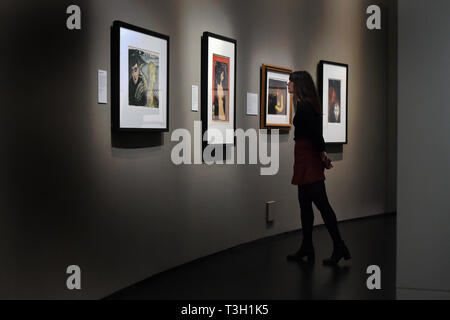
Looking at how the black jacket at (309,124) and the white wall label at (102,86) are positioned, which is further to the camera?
the black jacket at (309,124)

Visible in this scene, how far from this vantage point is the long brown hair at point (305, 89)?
5781 mm

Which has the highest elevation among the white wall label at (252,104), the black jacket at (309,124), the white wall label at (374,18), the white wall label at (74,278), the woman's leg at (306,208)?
the white wall label at (374,18)

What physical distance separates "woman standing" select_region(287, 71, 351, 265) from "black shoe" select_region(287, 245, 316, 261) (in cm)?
20

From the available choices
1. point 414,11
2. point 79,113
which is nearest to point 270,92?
point 79,113

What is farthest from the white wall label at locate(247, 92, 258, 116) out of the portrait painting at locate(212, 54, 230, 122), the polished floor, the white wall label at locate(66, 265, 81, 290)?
the white wall label at locate(66, 265, 81, 290)

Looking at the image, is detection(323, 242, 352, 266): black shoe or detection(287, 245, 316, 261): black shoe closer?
detection(323, 242, 352, 266): black shoe

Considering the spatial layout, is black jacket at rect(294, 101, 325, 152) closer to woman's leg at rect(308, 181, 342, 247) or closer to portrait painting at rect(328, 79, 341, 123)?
woman's leg at rect(308, 181, 342, 247)

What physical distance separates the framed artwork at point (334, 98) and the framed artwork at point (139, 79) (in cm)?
371

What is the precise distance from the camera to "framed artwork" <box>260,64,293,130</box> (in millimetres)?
7043

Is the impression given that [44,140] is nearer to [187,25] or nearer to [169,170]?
[169,170]

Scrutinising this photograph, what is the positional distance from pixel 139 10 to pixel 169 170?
1426 millimetres

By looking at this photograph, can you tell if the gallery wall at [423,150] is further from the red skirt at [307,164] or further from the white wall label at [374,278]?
the red skirt at [307,164]

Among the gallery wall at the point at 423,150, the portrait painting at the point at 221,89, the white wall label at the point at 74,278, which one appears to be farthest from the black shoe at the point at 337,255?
the white wall label at the point at 74,278

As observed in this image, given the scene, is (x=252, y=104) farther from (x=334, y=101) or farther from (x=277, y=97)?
(x=334, y=101)
